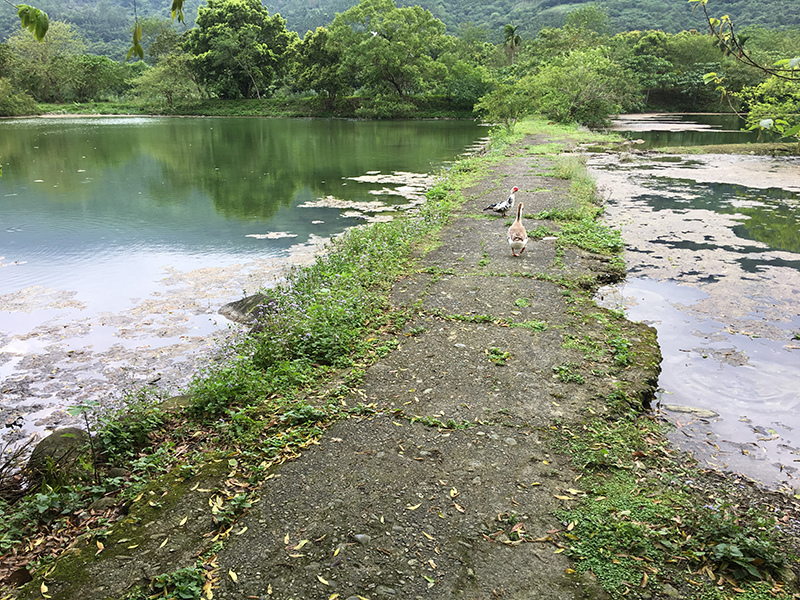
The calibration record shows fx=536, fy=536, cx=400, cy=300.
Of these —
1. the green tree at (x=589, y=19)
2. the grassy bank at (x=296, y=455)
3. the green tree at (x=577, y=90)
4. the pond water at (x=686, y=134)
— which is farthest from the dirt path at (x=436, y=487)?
the green tree at (x=589, y=19)

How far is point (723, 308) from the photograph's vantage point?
769 cm

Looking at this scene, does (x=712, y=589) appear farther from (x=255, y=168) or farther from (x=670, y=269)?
(x=255, y=168)

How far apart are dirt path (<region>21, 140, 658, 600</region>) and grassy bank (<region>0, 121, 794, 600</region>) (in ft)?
0.35

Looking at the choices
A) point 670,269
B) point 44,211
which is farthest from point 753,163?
point 44,211

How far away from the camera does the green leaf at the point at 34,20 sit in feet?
7.36

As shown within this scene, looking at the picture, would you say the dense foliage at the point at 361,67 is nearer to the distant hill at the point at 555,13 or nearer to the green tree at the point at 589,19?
the green tree at the point at 589,19

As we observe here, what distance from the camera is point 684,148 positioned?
84.6ft

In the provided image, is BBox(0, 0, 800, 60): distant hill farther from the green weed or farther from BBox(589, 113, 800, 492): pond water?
the green weed

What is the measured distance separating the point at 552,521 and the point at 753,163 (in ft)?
78.2

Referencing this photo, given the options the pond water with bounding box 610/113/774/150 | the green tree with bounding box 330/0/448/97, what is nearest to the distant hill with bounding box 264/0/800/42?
the green tree with bounding box 330/0/448/97

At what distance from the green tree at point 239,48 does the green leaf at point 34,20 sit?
58456 mm

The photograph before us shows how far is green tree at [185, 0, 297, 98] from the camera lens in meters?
54.4

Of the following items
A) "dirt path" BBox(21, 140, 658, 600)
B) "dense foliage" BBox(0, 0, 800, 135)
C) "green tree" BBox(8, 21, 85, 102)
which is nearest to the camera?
"dirt path" BBox(21, 140, 658, 600)

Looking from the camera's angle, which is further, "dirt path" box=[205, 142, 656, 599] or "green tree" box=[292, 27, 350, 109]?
"green tree" box=[292, 27, 350, 109]
